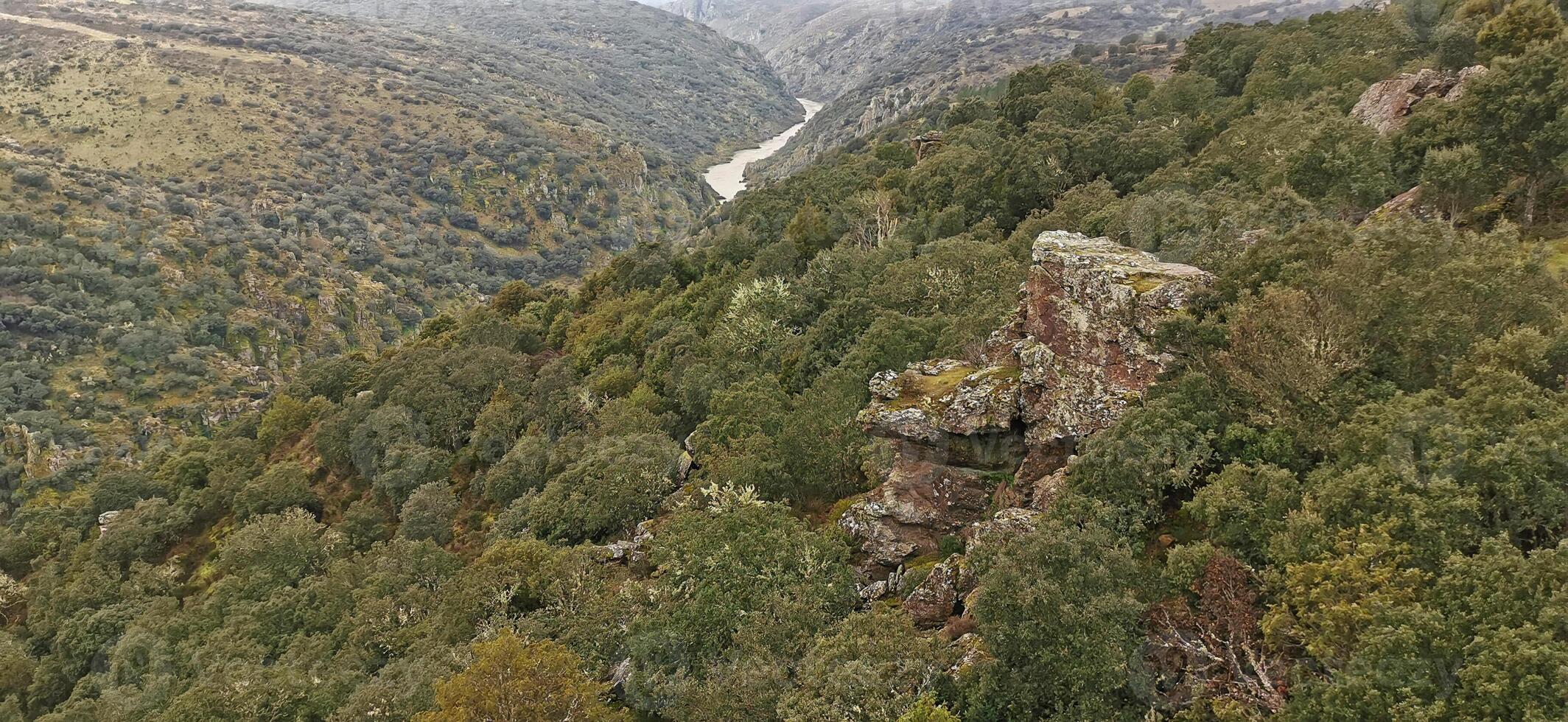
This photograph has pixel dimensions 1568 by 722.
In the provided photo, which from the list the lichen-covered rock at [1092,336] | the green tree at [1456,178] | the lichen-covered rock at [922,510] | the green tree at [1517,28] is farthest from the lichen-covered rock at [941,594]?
the green tree at [1517,28]

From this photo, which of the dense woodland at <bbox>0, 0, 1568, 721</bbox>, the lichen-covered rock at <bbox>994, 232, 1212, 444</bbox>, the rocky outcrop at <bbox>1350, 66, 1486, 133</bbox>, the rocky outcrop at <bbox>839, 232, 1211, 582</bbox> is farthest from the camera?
the rocky outcrop at <bbox>1350, 66, 1486, 133</bbox>

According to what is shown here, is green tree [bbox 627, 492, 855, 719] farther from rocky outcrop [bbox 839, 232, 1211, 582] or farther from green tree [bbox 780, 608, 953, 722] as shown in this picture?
rocky outcrop [bbox 839, 232, 1211, 582]

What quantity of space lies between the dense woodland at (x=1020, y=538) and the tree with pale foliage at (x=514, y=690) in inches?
4.9

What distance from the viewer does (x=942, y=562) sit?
28594mm

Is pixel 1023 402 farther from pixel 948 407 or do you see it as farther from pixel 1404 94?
pixel 1404 94

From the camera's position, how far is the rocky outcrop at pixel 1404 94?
4851 centimetres

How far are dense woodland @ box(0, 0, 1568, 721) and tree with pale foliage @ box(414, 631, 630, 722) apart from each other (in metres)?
0.12

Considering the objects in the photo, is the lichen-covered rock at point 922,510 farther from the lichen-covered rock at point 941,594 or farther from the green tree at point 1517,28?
the green tree at point 1517,28

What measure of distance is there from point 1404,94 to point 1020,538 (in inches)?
1976

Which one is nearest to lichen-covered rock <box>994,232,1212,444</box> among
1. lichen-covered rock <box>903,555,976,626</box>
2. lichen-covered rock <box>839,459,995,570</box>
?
lichen-covered rock <box>839,459,995,570</box>

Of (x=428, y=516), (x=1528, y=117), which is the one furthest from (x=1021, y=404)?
(x=428, y=516)

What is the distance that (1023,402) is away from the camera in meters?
30.7

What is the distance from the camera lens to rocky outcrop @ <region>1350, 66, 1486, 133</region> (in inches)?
1910

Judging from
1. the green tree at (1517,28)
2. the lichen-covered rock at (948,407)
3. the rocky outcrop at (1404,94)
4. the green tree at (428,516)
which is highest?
the green tree at (1517,28)
